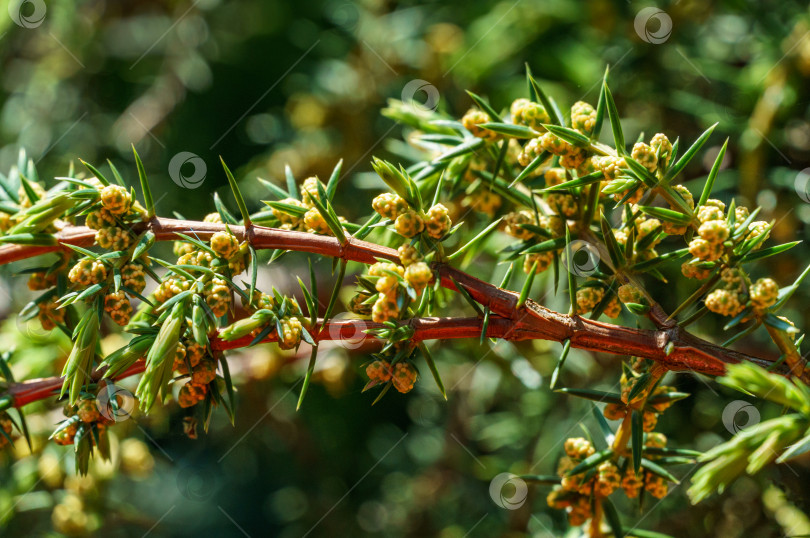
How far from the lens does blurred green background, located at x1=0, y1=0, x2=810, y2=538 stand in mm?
1345

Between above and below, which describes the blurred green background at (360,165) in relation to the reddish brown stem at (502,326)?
below

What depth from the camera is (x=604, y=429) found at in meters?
0.92

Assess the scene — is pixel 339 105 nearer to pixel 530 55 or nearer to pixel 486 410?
pixel 530 55

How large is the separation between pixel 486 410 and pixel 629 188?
1.02 meters

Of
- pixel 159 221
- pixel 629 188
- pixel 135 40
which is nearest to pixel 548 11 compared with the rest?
pixel 629 188

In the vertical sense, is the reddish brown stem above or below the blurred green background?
above

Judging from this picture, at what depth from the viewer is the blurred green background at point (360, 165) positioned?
1345 millimetres

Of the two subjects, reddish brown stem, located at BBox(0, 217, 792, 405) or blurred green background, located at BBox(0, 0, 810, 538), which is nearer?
reddish brown stem, located at BBox(0, 217, 792, 405)

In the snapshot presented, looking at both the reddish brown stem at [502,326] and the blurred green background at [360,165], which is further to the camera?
the blurred green background at [360,165]

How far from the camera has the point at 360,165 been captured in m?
1.91

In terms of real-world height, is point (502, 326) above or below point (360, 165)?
above

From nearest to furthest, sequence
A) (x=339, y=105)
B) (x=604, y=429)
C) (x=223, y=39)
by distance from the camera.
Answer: (x=604, y=429)
(x=339, y=105)
(x=223, y=39)

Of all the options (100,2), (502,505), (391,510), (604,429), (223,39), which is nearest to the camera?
(604,429)

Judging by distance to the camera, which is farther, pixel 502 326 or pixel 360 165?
pixel 360 165
